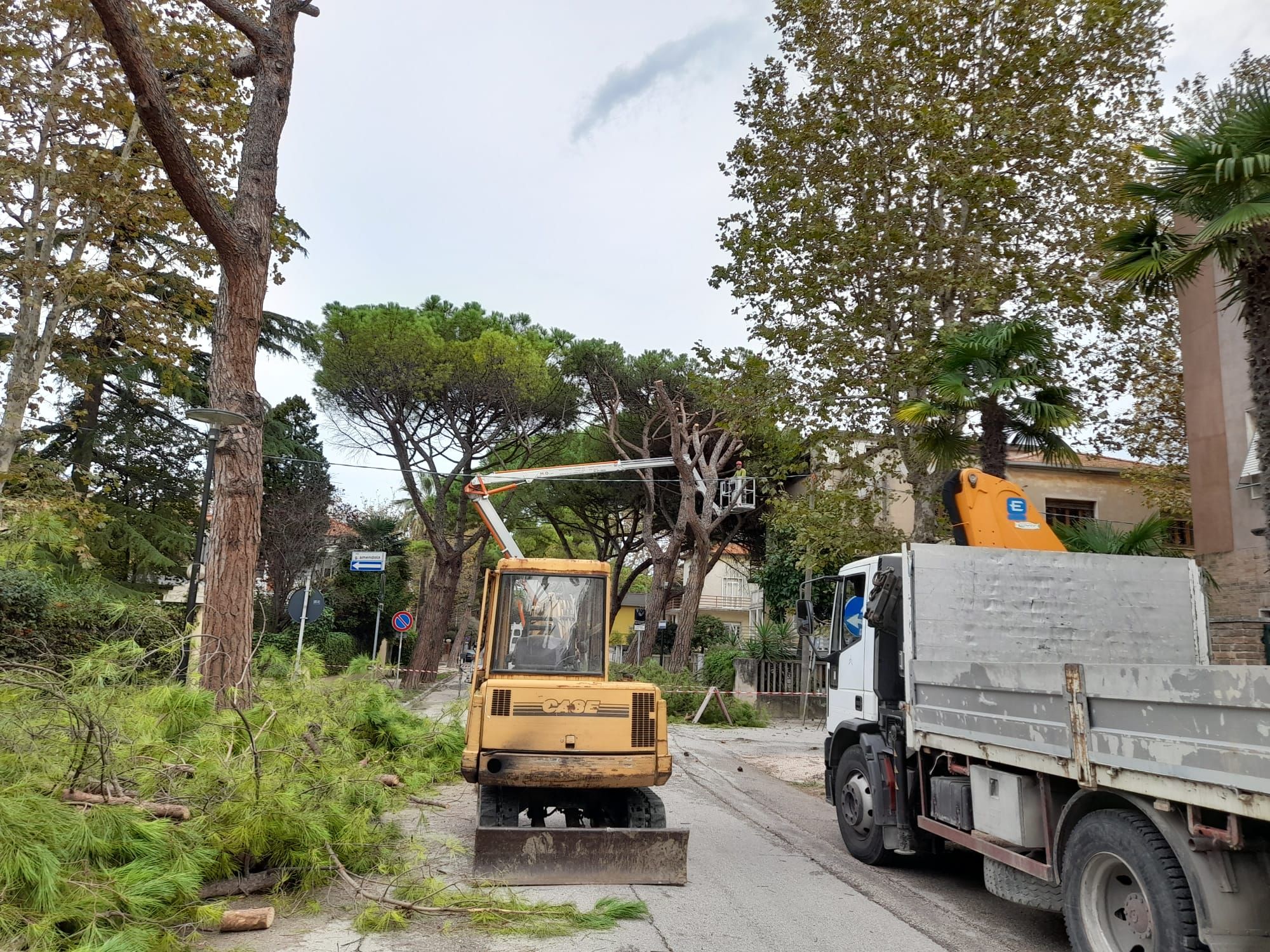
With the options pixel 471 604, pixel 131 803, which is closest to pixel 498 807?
pixel 131 803

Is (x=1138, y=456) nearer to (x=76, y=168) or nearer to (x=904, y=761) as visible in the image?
(x=904, y=761)

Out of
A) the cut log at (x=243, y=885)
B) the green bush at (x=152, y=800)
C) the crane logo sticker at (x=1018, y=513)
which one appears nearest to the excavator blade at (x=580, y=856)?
the green bush at (x=152, y=800)

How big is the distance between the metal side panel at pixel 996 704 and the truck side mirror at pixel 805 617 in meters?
1.36

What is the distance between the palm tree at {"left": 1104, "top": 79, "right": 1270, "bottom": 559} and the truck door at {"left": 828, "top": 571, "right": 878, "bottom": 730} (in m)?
3.27

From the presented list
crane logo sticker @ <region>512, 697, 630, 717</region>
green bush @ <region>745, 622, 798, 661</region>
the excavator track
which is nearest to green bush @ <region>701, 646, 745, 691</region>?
green bush @ <region>745, 622, 798, 661</region>

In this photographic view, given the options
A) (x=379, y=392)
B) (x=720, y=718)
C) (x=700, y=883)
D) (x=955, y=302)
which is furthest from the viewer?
(x=379, y=392)

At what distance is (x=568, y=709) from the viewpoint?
7.36 meters

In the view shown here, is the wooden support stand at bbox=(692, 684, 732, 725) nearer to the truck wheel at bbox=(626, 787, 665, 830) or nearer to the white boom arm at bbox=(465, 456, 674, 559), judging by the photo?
the white boom arm at bbox=(465, 456, 674, 559)

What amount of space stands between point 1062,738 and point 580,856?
3562 mm

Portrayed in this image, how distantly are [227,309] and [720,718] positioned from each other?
1592 cm

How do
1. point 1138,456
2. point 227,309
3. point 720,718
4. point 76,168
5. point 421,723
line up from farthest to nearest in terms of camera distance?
1. point 720,718
2. point 1138,456
3. point 76,168
4. point 421,723
5. point 227,309

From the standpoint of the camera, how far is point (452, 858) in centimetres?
743

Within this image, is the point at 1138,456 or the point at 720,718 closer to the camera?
the point at 1138,456

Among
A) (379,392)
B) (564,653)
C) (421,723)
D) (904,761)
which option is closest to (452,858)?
(564,653)
